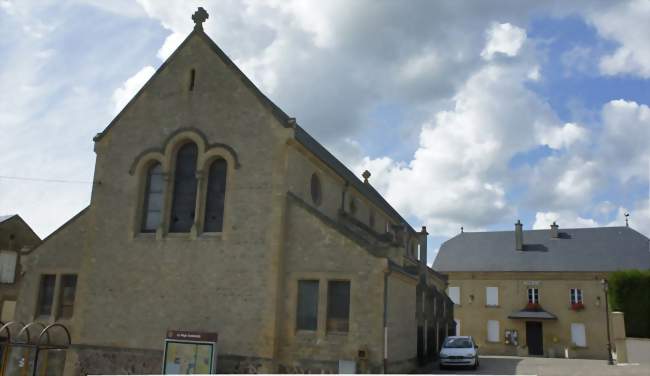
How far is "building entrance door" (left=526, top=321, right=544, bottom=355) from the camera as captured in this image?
1608 inches

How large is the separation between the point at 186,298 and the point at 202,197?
347 centimetres

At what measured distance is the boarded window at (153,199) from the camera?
2044cm

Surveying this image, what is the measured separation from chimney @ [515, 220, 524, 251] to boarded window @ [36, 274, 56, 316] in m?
35.1

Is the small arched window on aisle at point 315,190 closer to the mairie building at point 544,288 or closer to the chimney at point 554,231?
the mairie building at point 544,288

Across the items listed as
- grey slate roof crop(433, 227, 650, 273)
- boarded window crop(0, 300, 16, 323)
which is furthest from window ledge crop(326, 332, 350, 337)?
grey slate roof crop(433, 227, 650, 273)

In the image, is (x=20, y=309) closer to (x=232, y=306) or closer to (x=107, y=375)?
(x=107, y=375)

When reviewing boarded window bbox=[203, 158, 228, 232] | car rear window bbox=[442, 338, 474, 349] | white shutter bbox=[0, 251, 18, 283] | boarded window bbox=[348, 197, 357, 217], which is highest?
boarded window bbox=[348, 197, 357, 217]

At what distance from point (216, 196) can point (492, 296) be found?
97.0ft

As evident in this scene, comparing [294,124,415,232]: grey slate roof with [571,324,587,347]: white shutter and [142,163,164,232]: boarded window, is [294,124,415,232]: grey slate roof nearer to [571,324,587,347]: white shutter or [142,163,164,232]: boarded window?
[142,163,164,232]: boarded window

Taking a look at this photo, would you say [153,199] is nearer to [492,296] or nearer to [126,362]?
[126,362]

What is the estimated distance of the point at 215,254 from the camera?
1880 cm

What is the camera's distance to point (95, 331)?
19.8 meters

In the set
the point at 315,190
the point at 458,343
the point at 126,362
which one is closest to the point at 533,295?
the point at 458,343

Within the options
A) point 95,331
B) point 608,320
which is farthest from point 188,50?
point 608,320
